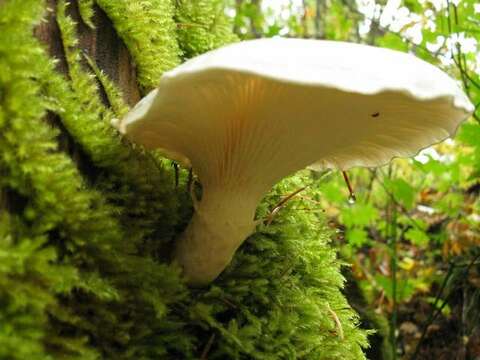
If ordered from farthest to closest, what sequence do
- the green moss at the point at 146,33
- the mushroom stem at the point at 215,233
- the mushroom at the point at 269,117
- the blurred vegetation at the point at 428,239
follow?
the blurred vegetation at the point at 428,239
the green moss at the point at 146,33
the mushroom stem at the point at 215,233
the mushroom at the point at 269,117

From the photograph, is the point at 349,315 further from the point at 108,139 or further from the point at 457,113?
the point at 108,139

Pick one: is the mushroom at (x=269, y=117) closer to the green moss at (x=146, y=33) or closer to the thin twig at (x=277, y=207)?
the thin twig at (x=277, y=207)

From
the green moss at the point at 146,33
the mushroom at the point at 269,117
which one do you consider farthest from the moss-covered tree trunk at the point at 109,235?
the mushroom at the point at 269,117

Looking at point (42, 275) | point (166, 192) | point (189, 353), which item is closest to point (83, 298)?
point (42, 275)

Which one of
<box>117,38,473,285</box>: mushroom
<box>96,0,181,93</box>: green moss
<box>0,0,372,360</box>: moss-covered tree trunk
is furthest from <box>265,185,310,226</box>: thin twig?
<box>96,0,181,93</box>: green moss

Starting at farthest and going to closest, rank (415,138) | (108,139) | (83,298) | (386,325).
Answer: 1. (386,325)
2. (415,138)
3. (108,139)
4. (83,298)

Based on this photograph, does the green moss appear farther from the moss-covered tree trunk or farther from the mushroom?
the mushroom

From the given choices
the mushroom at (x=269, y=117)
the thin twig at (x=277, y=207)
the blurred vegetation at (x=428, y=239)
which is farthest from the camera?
the blurred vegetation at (x=428, y=239)

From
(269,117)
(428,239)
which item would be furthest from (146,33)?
(428,239)
